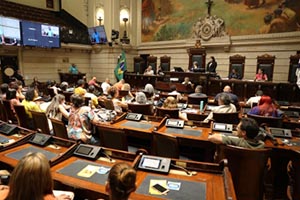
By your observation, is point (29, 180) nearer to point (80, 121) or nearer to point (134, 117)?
point (80, 121)

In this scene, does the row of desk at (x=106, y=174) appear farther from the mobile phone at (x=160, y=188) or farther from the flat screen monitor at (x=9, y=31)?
the flat screen monitor at (x=9, y=31)

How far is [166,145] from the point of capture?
8.86 ft

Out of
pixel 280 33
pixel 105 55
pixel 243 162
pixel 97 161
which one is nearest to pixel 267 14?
pixel 280 33

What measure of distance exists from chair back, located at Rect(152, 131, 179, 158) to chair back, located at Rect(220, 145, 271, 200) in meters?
0.57

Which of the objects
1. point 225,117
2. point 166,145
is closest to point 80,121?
point 166,145

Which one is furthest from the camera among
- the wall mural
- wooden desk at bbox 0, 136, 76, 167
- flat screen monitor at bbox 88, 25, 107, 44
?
flat screen monitor at bbox 88, 25, 107, 44

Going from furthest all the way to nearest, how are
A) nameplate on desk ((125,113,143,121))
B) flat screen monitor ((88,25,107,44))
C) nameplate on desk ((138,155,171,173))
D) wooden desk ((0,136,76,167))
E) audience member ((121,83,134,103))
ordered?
flat screen monitor ((88,25,107,44)) < audience member ((121,83,134,103)) < nameplate on desk ((125,113,143,121)) < wooden desk ((0,136,76,167)) < nameplate on desk ((138,155,171,173))

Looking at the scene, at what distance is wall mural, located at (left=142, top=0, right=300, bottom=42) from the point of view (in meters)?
9.22

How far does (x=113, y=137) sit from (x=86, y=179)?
111 cm

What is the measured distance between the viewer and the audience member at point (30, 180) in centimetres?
128

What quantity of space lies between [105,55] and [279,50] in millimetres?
9057

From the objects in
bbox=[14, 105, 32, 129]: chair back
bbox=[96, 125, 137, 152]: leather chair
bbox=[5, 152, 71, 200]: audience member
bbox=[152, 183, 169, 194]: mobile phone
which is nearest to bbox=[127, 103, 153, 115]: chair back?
bbox=[96, 125, 137, 152]: leather chair

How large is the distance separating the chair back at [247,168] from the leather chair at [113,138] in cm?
122

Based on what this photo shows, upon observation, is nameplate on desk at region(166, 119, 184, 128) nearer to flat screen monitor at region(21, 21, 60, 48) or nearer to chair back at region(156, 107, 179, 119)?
chair back at region(156, 107, 179, 119)
